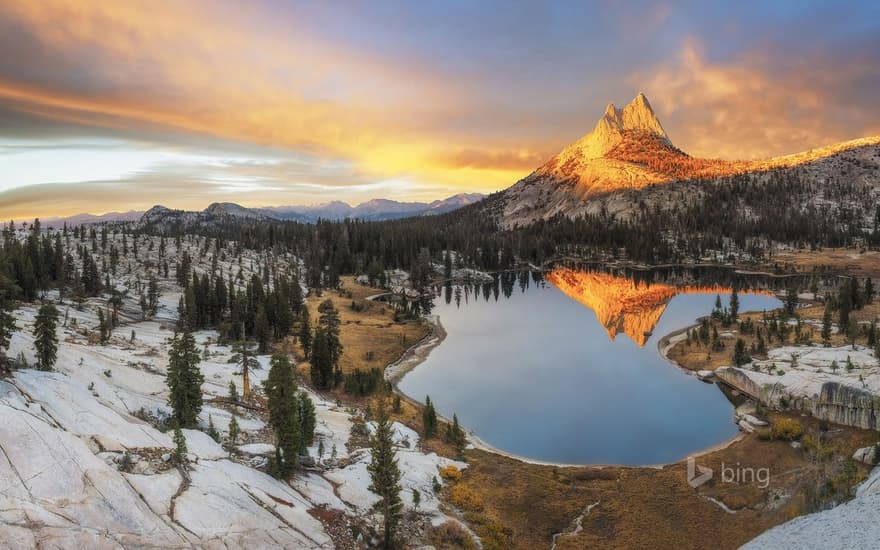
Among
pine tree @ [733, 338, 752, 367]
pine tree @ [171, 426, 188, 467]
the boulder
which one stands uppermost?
pine tree @ [171, 426, 188, 467]

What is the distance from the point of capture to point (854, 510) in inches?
1063

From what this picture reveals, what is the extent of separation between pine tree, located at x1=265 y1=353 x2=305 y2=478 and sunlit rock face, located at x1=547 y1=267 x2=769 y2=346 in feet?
274

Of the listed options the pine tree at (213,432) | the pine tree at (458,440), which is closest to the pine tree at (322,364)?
the pine tree at (458,440)

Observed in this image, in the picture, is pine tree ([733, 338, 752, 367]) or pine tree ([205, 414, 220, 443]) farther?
pine tree ([733, 338, 752, 367])

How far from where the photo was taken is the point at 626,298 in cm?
15125

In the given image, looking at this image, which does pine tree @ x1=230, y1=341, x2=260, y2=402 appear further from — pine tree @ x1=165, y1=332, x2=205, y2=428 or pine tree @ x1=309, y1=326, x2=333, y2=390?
pine tree @ x1=165, y1=332, x2=205, y2=428

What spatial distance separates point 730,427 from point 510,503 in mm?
33722

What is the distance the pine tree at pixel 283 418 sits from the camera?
3478 cm

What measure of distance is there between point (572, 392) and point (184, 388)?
178 ft

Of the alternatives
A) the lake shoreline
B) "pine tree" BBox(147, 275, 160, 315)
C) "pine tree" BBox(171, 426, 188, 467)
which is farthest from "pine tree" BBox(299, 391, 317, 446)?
"pine tree" BBox(147, 275, 160, 315)

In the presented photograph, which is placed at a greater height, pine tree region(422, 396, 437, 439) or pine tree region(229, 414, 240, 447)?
pine tree region(229, 414, 240, 447)

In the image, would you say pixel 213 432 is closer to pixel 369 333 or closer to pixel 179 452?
pixel 179 452

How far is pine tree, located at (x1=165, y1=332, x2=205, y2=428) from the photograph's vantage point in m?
38.2


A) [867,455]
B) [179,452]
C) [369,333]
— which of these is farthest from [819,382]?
[369,333]
